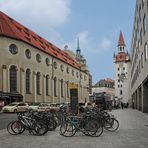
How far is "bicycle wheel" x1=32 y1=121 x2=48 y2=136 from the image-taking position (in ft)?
47.0

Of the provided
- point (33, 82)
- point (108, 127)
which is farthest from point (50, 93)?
point (108, 127)

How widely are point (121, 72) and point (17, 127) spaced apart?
128 meters

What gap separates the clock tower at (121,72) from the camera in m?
130

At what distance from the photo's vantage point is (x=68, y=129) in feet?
46.6

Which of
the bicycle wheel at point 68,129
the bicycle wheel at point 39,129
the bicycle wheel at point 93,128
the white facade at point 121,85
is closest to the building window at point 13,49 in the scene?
the bicycle wheel at point 39,129

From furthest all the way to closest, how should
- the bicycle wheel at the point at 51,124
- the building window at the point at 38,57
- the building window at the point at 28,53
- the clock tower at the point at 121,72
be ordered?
the clock tower at the point at 121,72, the building window at the point at 38,57, the building window at the point at 28,53, the bicycle wheel at the point at 51,124

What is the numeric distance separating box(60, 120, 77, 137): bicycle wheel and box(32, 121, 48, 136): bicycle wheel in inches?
32.5

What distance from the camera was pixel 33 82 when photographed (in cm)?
6378

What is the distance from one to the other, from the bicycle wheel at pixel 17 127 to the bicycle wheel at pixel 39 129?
0.68 metres

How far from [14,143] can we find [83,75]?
9634cm

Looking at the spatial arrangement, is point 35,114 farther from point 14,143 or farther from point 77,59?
point 77,59

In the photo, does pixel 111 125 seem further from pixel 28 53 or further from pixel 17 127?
pixel 28 53

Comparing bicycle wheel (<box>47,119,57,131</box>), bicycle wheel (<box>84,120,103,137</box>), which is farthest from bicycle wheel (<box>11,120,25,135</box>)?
bicycle wheel (<box>84,120,103,137</box>)

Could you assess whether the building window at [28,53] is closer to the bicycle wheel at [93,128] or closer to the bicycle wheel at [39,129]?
the bicycle wheel at [39,129]
